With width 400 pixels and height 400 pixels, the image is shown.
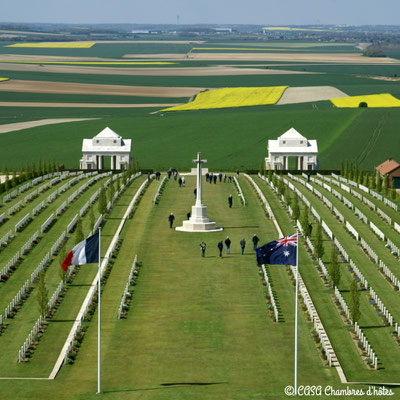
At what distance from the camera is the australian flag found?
150 feet

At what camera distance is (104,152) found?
140000 millimetres

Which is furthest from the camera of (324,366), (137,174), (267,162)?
(267,162)

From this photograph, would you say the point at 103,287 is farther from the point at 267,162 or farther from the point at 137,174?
the point at 267,162

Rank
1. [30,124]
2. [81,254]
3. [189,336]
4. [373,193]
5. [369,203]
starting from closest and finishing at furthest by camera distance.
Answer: [81,254] < [189,336] < [369,203] < [373,193] < [30,124]

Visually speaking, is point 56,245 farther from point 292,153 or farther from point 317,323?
point 292,153

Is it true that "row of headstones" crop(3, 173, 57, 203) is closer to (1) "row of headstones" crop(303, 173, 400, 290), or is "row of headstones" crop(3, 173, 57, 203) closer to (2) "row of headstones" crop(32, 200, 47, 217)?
(2) "row of headstones" crop(32, 200, 47, 217)

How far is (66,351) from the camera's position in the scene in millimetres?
47750

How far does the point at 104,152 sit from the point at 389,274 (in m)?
81.1

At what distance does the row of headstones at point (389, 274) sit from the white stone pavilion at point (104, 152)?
7624 centimetres

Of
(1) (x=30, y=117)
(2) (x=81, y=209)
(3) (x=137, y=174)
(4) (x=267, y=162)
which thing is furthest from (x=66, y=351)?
(1) (x=30, y=117)

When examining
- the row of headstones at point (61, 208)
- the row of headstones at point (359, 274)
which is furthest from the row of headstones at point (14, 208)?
the row of headstones at point (359, 274)

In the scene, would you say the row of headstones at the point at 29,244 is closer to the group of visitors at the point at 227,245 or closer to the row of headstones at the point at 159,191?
the group of visitors at the point at 227,245

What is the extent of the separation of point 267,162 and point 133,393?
100608mm

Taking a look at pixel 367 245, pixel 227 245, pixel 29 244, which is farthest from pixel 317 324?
pixel 29 244
